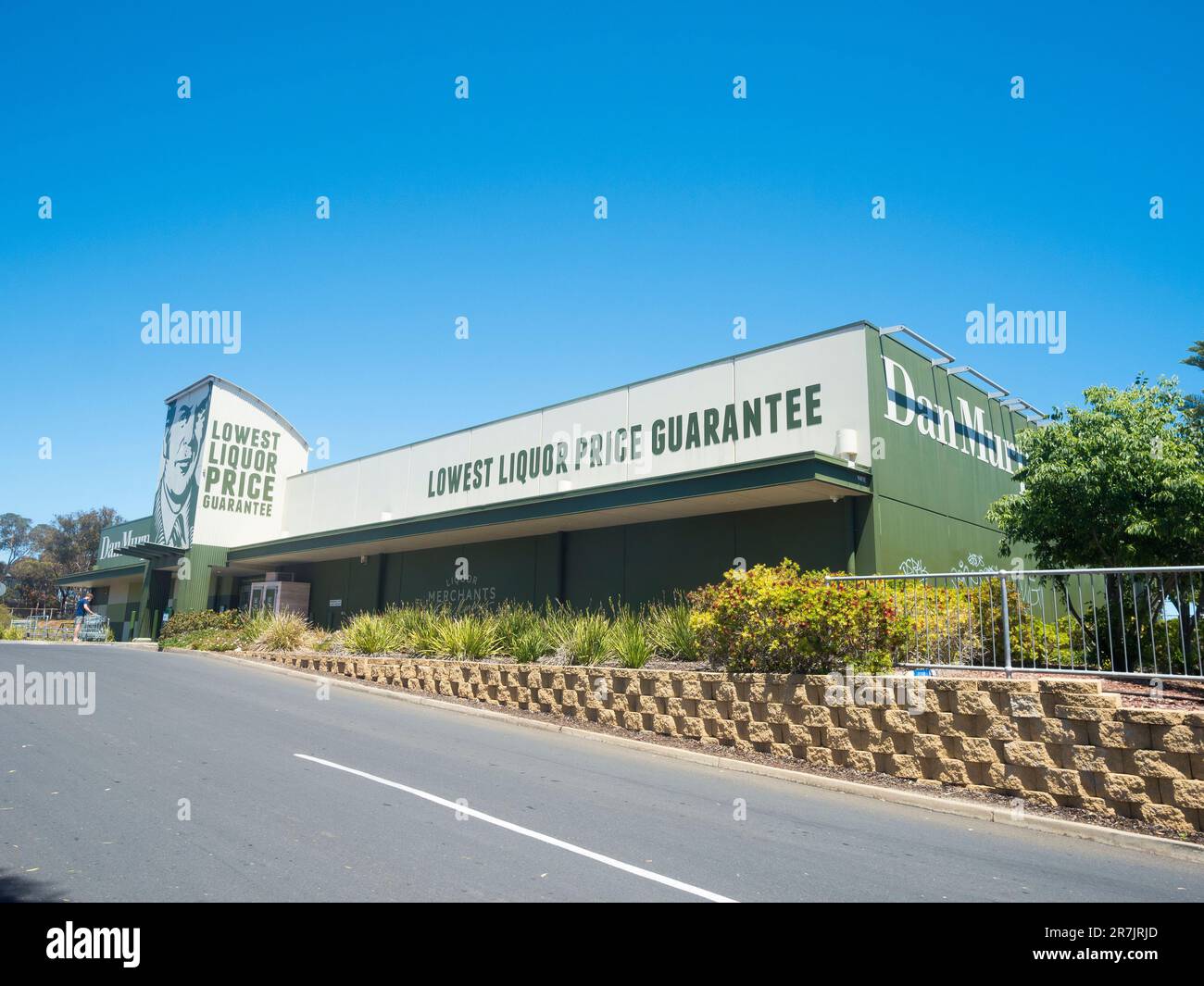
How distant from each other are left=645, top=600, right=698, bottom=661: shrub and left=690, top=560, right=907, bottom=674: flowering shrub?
170 cm

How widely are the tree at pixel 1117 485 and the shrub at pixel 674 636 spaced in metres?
6.63

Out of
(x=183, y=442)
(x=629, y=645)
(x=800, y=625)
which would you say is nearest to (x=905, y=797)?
(x=800, y=625)

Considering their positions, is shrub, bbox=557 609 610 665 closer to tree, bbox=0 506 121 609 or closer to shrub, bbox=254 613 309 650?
shrub, bbox=254 613 309 650

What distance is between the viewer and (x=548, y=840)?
254 inches

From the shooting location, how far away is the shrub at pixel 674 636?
13289 millimetres

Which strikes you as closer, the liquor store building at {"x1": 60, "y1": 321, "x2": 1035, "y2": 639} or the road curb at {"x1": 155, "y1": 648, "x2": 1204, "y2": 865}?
the road curb at {"x1": 155, "y1": 648, "x2": 1204, "y2": 865}

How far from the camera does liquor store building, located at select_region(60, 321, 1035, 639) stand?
51.7 ft

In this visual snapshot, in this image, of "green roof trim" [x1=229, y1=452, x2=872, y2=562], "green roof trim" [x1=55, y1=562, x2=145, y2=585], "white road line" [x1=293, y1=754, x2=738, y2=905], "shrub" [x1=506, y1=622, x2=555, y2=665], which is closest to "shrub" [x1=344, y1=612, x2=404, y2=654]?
"green roof trim" [x1=229, y1=452, x2=872, y2=562]

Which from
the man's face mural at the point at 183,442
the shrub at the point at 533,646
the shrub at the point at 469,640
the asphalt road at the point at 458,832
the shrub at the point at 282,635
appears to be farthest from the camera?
the man's face mural at the point at 183,442

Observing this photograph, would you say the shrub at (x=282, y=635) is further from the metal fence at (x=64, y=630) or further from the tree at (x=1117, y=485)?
the metal fence at (x=64, y=630)

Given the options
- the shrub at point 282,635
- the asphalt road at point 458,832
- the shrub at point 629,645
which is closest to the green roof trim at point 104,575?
the shrub at point 282,635
